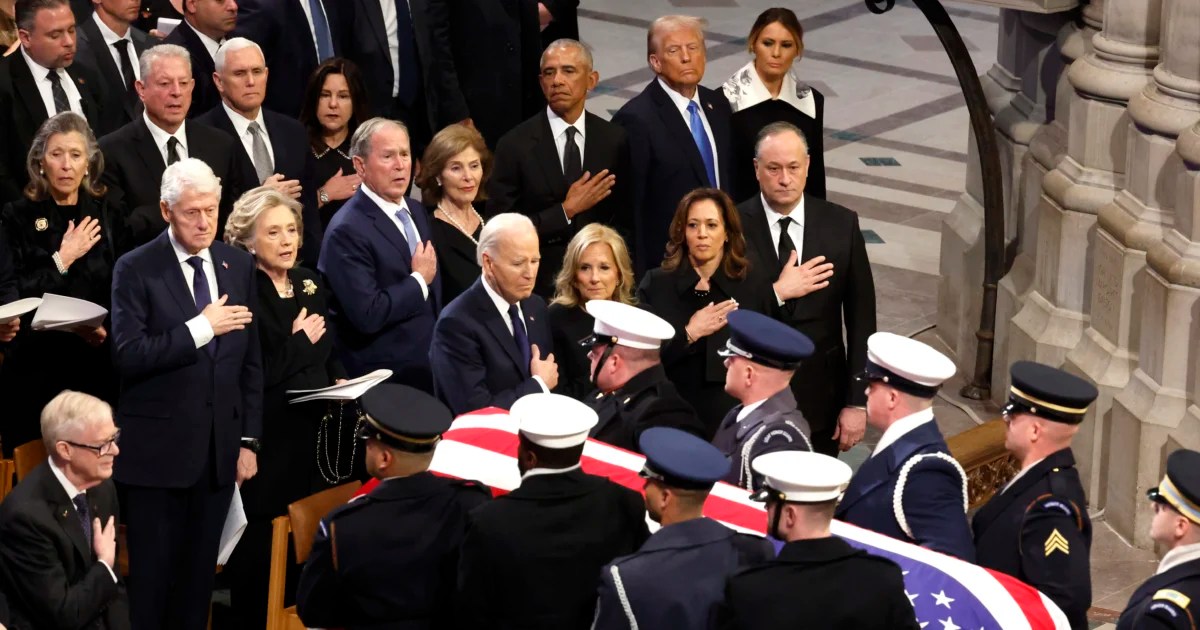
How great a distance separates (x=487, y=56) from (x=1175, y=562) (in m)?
4.16

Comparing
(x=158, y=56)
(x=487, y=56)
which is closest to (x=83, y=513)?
(x=158, y=56)

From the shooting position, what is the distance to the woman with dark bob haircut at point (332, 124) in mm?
6535

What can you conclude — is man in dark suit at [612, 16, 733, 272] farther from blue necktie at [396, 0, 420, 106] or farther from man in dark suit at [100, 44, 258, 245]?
man in dark suit at [100, 44, 258, 245]

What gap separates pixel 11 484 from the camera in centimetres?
564

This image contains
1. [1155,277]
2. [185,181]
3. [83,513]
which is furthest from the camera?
[1155,277]

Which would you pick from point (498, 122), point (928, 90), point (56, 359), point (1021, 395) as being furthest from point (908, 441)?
Answer: point (928, 90)

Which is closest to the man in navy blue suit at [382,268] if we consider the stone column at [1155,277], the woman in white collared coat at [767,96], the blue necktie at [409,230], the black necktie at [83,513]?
the blue necktie at [409,230]

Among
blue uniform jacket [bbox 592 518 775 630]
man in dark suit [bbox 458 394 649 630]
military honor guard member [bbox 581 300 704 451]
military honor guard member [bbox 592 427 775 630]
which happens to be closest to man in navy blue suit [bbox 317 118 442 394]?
military honor guard member [bbox 581 300 704 451]

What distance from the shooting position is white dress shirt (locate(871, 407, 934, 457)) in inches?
175

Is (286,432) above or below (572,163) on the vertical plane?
below

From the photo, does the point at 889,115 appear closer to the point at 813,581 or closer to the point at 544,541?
the point at 544,541

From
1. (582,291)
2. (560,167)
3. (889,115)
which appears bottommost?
(889,115)

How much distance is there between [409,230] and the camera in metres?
5.96

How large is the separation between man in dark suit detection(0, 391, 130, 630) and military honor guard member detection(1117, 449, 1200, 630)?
2643 mm
